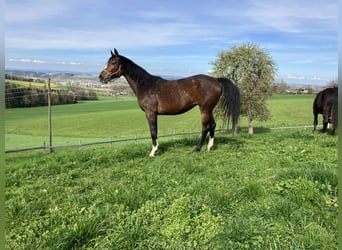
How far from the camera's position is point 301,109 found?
127 ft

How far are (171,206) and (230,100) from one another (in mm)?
4287

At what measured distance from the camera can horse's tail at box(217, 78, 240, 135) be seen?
655 cm

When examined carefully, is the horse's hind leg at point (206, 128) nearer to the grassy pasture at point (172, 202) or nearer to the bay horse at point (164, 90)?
the bay horse at point (164, 90)

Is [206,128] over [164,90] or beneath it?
beneath

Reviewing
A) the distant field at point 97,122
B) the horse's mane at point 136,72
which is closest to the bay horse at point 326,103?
the horse's mane at point 136,72

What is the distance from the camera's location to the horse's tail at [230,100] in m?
6.55

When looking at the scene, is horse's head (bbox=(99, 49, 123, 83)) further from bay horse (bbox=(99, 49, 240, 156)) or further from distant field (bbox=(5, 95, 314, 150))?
distant field (bbox=(5, 95, 314, 150))

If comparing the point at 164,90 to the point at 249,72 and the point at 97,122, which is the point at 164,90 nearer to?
the point at 249,72

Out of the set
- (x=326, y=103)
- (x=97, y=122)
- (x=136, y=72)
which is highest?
(x=136, y=72)

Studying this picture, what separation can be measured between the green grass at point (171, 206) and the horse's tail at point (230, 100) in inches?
79.6

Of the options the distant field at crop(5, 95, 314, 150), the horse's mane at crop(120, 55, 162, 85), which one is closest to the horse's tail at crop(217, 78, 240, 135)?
the horse's mane at crop(120, 55, 162, 85)

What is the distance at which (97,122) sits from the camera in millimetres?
35875

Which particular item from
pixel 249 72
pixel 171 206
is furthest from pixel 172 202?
Result: pixel 249 72

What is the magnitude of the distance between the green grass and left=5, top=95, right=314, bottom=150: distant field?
22.2 meters
